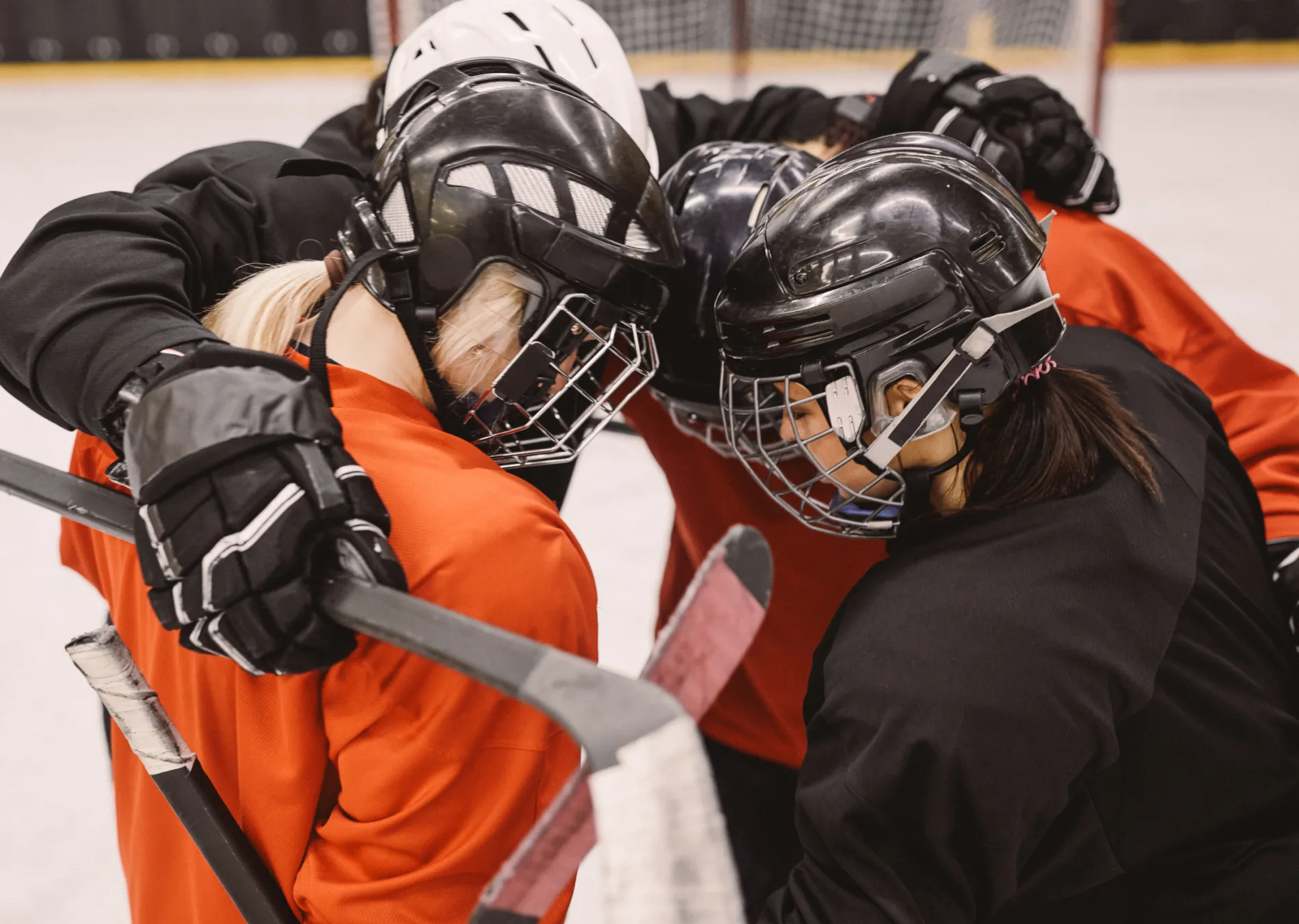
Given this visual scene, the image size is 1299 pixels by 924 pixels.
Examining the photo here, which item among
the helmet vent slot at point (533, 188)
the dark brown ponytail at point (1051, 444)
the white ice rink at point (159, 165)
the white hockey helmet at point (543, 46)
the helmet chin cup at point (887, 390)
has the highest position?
the white hockey helmet at point (543, 46)

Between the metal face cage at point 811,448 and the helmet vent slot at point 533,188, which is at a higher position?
the helmet vent slot at point 533,188

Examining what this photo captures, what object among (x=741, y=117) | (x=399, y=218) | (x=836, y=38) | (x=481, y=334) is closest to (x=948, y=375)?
(x=481, y=334)

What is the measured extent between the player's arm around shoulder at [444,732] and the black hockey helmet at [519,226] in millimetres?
191

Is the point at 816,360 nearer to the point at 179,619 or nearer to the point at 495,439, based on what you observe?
the point at 495,439

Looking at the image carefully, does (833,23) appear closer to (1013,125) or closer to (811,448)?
(1013,125)

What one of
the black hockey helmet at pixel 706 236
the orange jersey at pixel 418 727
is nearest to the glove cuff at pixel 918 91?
the black hockey helmet at pixel 706 236

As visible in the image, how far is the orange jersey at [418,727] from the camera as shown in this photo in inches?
39.1

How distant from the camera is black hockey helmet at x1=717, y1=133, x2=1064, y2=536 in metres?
1.15

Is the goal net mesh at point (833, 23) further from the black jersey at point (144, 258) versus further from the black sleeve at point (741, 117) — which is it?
the black jersey at point (144, 258)

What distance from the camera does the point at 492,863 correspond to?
104 centimetres

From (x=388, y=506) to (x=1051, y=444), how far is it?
2.13ft

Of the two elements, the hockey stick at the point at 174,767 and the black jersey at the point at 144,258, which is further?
the black jersey at the point at 144,258

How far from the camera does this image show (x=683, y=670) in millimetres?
740

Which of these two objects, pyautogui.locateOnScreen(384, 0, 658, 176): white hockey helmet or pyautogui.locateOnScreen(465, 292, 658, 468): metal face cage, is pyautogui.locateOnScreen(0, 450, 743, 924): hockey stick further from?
pyautogui.locateOnScreen(384, 0, 658, 176): white hockey helmet
